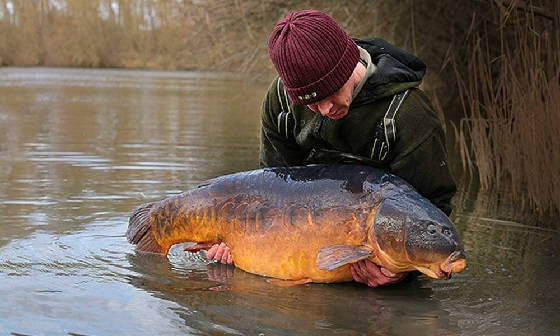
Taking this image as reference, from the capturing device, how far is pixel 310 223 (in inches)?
132

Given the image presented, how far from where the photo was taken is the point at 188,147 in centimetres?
877

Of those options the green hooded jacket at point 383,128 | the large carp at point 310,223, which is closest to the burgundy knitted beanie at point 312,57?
the green hooded jacket at point 383,128

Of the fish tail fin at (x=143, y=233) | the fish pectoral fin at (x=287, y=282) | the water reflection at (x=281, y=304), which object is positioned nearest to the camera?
the water reflection at (x=281, y=304)

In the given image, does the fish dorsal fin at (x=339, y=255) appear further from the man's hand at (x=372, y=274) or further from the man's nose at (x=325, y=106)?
the man's nose at (x=325, y=106)

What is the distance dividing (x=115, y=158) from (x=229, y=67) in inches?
152

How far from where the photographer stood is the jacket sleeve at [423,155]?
3.44 m

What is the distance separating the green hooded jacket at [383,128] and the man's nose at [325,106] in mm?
224

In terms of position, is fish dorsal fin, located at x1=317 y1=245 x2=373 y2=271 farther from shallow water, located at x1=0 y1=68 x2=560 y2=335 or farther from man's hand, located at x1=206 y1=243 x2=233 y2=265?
man's hand, located at x1=206 y1=243 x2=233 y2=265

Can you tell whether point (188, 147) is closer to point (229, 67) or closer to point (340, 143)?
point (229, 67)

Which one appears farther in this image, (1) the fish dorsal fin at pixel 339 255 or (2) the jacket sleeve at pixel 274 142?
(2) the jacket sleeve at pixel 274 142

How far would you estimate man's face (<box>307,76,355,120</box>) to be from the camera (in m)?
3.25

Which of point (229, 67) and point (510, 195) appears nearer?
point (510, 195)

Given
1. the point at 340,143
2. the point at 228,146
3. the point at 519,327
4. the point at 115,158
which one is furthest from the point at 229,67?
the point at 519,327

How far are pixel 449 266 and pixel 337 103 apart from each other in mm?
750
